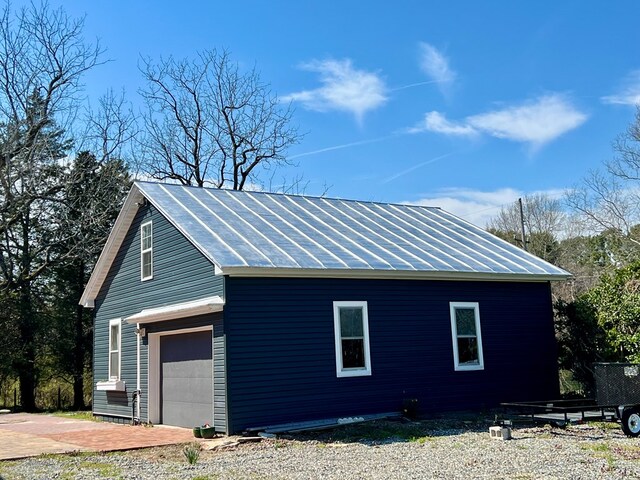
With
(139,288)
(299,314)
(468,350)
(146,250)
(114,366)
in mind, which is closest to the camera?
(299,314)

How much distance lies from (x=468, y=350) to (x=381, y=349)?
2714mm

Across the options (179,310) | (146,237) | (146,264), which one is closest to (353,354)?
(179,310)

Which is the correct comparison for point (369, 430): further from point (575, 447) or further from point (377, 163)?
point (377, 163)

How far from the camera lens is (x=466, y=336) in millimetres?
16562

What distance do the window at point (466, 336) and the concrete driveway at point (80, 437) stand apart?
661 centimetres

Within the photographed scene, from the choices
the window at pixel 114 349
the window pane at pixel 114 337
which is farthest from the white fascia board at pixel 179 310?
the window pane at pixel 114 337

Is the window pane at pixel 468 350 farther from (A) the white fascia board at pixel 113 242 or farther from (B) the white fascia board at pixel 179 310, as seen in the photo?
(A) the white fascia board at pixel 113 242

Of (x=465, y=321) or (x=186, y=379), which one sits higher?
(x=465, y=321)

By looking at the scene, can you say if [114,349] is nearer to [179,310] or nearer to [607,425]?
[179,310]

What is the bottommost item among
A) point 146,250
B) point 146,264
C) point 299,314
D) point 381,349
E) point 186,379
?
point 186,379

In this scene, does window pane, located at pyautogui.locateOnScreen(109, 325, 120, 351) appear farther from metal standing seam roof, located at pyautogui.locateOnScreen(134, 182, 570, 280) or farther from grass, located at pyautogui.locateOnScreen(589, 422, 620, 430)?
grass, located at pyautogui.locateOnScreen(589, 422, 620, 430)

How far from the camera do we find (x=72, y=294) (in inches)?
1218

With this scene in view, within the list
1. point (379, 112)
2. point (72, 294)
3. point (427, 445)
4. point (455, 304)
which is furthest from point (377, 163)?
point (72, 294)

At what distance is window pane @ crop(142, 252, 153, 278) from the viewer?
17.1 metres
